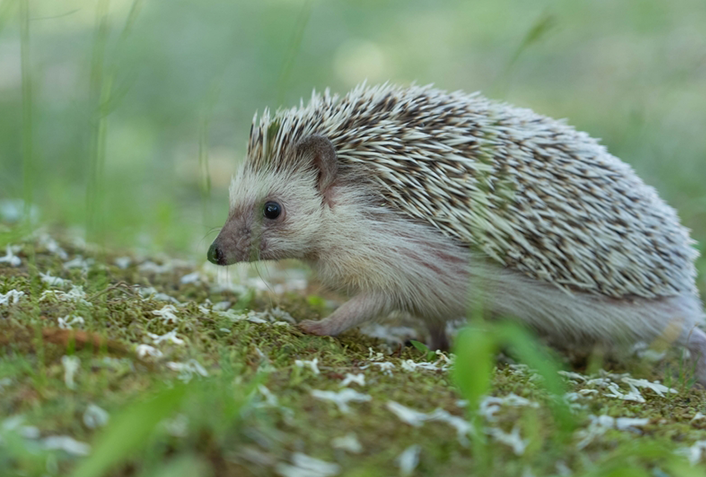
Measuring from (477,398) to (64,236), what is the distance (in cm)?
420

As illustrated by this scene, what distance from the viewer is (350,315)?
3.94 metres

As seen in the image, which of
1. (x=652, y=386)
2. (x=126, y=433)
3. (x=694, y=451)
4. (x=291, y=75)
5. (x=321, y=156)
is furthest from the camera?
(x=291, y=75)

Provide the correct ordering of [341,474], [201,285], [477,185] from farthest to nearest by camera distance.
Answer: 1. [201,285]
2. [477,185]
3. [341,474]

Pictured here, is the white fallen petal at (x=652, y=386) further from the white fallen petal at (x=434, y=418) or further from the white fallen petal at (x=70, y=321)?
the white fallen petal at (x=70, y=321)

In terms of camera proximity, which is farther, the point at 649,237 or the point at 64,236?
the point at 64,236

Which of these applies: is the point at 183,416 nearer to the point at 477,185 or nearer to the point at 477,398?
the point at 477,398

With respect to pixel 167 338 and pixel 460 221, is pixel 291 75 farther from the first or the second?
pixel 167 338

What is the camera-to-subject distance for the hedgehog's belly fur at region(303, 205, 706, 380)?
3.96 metres

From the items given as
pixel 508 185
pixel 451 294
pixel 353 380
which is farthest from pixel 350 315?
pixel 508 185

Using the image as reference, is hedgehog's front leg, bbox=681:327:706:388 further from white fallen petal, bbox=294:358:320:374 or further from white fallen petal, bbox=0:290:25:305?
white fallen petal, bbox=0:290:25:305

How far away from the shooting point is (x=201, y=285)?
15.6 ft

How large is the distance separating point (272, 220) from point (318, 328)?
2.64ft

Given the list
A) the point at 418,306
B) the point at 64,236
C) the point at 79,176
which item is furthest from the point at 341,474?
the point at 79,176

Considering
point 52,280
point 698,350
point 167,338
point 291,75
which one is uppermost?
point 291,75
